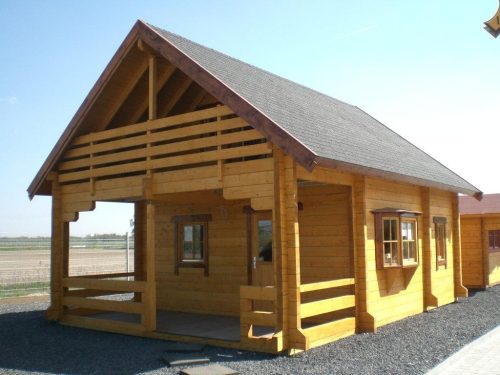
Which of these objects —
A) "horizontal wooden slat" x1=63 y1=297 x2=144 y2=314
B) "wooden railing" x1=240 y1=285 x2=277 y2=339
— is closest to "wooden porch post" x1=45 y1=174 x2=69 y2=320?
"horizontal wooden slat" x1=63 y1=297 x2=144 y2=314

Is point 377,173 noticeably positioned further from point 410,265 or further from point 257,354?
point 257,354

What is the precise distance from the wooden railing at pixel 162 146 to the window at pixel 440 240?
19.3 feet

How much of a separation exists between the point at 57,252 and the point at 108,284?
2.19 metres

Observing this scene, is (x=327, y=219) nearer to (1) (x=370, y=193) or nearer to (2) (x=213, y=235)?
(1) (x=370, y=193)

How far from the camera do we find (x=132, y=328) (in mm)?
10938

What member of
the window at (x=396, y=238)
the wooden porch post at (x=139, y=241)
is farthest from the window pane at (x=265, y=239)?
the wooden porch post at (x=139, y=241)

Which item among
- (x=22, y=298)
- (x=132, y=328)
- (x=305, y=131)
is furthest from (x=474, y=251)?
(x=22, y=298)

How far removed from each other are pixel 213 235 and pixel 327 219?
3.27 meters

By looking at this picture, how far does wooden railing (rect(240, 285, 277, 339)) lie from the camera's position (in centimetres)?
899

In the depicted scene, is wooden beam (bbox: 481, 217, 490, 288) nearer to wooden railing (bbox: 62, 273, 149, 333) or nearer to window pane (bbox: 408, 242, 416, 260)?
window pane (bbox: 408, 242, 416, 260)

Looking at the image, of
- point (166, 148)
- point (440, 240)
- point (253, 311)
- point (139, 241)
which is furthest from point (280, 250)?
point (440, 240)

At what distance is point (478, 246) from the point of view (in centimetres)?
1938

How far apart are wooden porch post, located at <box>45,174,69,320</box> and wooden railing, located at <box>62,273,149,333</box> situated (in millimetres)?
216

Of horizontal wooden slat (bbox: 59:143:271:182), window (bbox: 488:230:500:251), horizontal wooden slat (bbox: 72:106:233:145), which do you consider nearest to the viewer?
horizontal wooden slat (bbox: 59:143:271:182)
